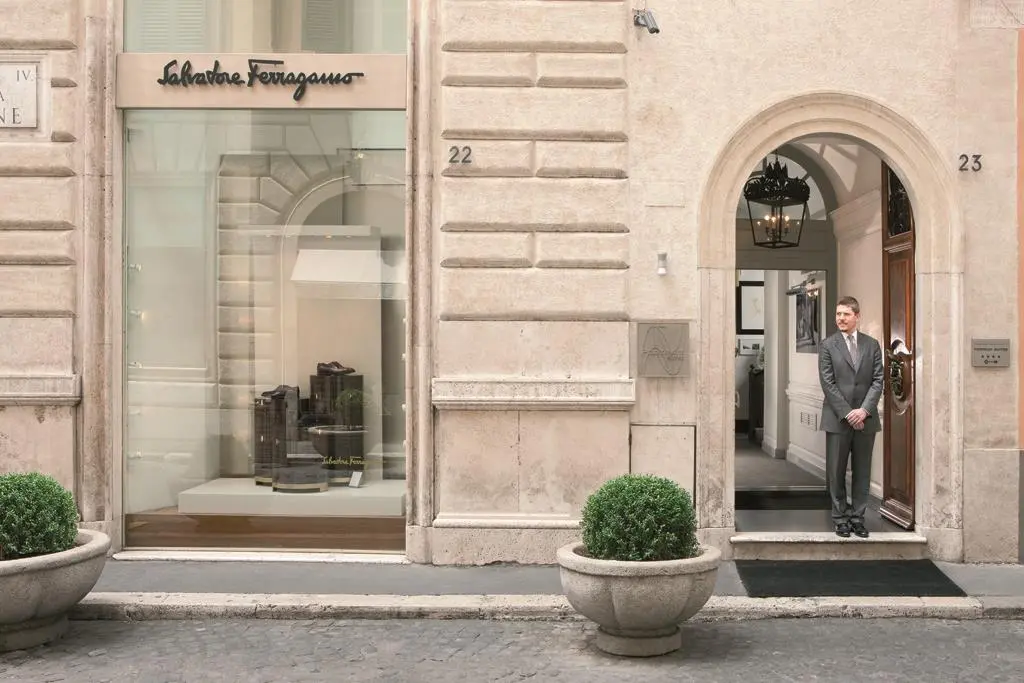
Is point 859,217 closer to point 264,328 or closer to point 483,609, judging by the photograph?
point 264,328

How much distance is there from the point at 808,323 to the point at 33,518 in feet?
38.8

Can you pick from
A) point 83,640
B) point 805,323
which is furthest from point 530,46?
point 805,323

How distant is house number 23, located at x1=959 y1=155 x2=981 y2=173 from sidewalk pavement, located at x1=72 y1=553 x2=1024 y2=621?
3623mm

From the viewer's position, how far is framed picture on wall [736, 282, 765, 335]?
21828mm

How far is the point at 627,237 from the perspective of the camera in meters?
9.09

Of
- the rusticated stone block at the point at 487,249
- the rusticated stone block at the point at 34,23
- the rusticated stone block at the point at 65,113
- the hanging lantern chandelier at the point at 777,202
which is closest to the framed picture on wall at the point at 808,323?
the hanging lantern chandelier at the point at 777,202

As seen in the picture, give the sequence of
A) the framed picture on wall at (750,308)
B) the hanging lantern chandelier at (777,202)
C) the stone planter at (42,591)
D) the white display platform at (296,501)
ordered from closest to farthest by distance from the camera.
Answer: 1. the stone planter at (42,591)
2. the white display platform at (296,501)
3. the hanging lantern chandelier at (777,202)
4. the framed picture on wall at (750,308)

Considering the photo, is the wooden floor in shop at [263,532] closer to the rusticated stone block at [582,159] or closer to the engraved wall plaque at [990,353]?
the rusticated stone block at [582,159]

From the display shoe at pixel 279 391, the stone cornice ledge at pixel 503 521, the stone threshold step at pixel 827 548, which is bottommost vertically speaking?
the stone threshold step at pixel 827 548

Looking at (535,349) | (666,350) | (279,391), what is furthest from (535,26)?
(279,391)

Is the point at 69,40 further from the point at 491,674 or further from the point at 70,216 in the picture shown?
Answer: the point at 491,674

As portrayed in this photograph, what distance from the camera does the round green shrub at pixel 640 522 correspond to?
6.48 metres

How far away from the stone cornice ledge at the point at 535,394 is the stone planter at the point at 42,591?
10.7 ft

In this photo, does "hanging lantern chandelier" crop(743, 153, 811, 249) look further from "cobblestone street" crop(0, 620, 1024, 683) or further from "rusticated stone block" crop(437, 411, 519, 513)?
"cobblestone street" crop(0, 620, 1024, 683)
